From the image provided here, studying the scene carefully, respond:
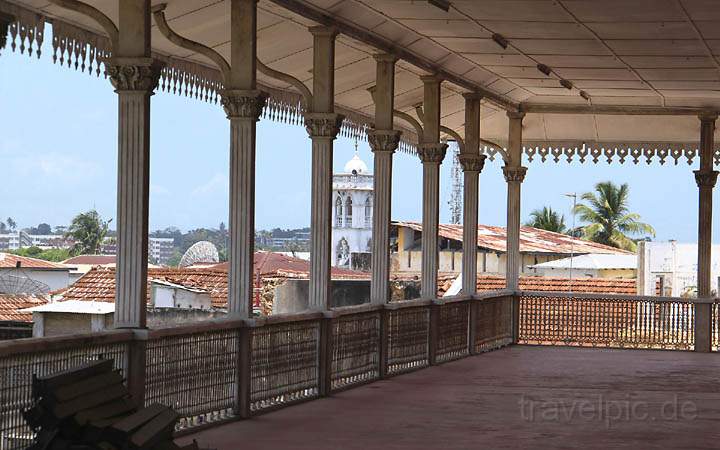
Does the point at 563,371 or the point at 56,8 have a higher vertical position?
the point at 56,8

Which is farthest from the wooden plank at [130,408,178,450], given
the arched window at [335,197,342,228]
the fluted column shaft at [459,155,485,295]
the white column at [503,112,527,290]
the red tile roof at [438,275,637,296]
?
the arched window at [335,197,342,228]

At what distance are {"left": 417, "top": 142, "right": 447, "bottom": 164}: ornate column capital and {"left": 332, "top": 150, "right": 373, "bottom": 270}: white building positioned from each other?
88.5ft

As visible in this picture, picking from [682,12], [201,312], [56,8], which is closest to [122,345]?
[56,8]

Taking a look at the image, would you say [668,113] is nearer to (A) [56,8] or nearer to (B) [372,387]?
(B) [372,387]

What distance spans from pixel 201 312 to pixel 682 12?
10476 millimetres

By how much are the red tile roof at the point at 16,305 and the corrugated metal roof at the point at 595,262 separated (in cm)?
1491

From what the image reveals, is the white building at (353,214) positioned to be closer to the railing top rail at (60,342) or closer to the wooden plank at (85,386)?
the railing top rail at (60,342)

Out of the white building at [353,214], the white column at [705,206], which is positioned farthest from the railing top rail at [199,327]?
the white building at [353,214]

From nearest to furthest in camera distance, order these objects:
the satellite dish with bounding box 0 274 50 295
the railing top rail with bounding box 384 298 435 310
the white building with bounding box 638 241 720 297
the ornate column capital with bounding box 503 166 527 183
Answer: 1. the railing top rail with bounding box 384 298 435 310
2. the ornate column capital with bounding box 503 166 527 183
3. the satellite dish with bounding box 0 274 50 295
4. the white building with bounding box 638 241 720 297

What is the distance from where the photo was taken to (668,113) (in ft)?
59.0

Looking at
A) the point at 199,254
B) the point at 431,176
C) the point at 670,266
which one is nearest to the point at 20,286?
the point at 199,254

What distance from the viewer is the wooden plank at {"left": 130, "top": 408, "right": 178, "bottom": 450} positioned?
6.84 m

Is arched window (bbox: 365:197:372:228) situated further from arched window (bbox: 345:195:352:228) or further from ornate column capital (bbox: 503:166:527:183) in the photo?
ornate column capital (bbox: 503:166:527:183)

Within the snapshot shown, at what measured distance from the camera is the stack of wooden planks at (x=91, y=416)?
6.60 meters
